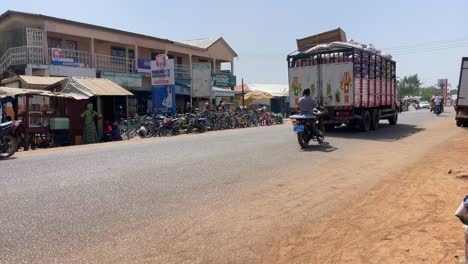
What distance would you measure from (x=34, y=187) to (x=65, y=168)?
190cm

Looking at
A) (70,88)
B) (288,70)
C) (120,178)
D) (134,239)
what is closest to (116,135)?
(70,88)

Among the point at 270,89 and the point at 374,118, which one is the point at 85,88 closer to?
the point at 374,118

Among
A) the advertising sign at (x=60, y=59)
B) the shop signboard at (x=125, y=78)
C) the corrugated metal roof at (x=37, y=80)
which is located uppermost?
the advertising sign at (x=60, y=59)

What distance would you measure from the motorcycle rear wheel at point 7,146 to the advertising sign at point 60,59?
13.1 m

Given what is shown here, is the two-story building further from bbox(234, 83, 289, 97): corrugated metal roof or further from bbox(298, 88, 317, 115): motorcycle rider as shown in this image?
bbox(298, 88, 317, 115): motorcycle rider

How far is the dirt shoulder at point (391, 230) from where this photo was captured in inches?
165

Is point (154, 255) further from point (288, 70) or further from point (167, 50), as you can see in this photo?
point (167, 50)

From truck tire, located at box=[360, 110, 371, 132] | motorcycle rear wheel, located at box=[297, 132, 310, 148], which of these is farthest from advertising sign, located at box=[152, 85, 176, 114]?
motorcycle rear wheel, located at box=[297, 132, 310, 148]

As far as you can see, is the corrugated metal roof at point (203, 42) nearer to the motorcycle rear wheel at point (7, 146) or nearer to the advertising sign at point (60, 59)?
the advertising sign at point (60, 59)

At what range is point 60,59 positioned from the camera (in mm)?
23531

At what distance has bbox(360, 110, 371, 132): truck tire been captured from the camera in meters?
17.1

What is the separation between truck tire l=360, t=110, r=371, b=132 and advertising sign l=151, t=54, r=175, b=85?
33.2 feet

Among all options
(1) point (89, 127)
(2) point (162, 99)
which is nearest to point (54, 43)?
(2) point (162, 99)

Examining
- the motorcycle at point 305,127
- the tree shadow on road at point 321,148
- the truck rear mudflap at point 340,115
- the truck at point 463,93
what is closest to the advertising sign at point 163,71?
the truck rear mudflap at point 340,115
